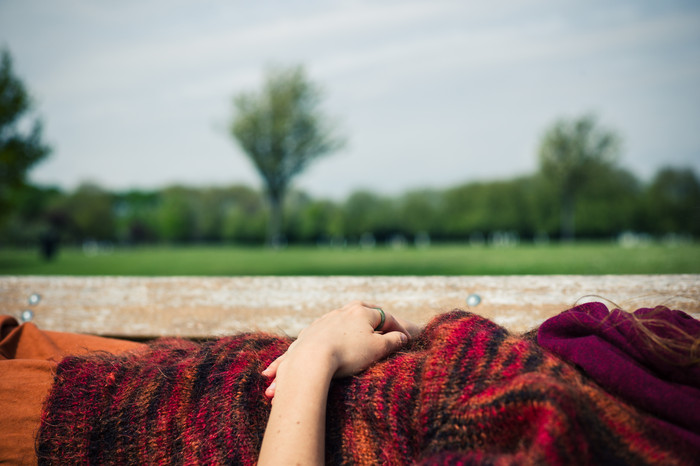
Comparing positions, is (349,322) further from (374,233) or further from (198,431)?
(374,233)

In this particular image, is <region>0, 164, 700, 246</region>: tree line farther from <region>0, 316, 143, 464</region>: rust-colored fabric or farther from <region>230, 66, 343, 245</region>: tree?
<region>0, 316, 143, 464</region>: rust-colored fabric

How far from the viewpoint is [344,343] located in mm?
1231

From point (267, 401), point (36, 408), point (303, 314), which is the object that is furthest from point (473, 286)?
point (36, 408)

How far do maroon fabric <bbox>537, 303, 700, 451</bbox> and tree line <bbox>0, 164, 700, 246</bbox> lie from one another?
4578 cm

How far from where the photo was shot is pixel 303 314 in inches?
76.3

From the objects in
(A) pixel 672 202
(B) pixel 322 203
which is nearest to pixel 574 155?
(A) pixel 672 202

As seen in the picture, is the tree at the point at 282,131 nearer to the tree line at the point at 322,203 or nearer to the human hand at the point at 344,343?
the tree line at the point at 322,203

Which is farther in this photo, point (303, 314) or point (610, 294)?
point (303, 314)

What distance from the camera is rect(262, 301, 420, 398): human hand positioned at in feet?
3.86

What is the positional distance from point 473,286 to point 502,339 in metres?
0.74

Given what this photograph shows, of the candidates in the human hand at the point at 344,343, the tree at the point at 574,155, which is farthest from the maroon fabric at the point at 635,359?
the tree at the point at 574,155

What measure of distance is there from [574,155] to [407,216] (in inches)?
745

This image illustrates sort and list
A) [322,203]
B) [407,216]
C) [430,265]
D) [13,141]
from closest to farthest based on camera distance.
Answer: [430,265], [13,141], [407,216], [322,203]

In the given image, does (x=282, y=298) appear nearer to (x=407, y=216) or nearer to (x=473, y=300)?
(x=473, y=300)
